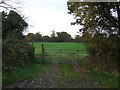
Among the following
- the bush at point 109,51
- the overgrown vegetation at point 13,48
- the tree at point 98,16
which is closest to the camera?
the tree at point 98,16

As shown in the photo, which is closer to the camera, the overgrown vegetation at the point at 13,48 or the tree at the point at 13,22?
the overgrown vegetation at the point at 13,48

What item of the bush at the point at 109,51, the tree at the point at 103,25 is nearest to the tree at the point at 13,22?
the tree at the point at 103,25

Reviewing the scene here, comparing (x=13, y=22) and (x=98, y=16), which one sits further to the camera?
(x=13, y=22)

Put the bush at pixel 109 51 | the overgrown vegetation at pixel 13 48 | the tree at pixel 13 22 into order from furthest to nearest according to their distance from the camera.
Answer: the tree at pixel 13 22 < the overgrown vegetation at pixel 13 48 < the bush at pixel 109 51

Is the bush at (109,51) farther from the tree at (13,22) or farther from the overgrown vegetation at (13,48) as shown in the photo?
the tree at (13,22)

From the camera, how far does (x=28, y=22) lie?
27.9ft

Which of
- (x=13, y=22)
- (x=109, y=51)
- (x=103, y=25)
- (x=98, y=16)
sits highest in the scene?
(x=13, y=22)

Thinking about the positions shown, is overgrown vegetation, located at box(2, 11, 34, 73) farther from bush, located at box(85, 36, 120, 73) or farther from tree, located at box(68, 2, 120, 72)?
bush, located at box(85, 36, 120, 73)

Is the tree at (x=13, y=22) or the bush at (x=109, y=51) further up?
the tree at (x=13, y=22)

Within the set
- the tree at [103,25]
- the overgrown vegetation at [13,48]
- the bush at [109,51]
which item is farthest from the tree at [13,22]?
the bush at [109,51]

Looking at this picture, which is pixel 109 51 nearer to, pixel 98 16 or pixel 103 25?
pixel 103 25

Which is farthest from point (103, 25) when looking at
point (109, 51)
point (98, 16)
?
point (109, 51)

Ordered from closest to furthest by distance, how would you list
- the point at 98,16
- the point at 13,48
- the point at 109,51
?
the point at 98,16
the point at 109,51
the point at 13,48

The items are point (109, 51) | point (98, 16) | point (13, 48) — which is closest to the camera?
point (98, 16)
